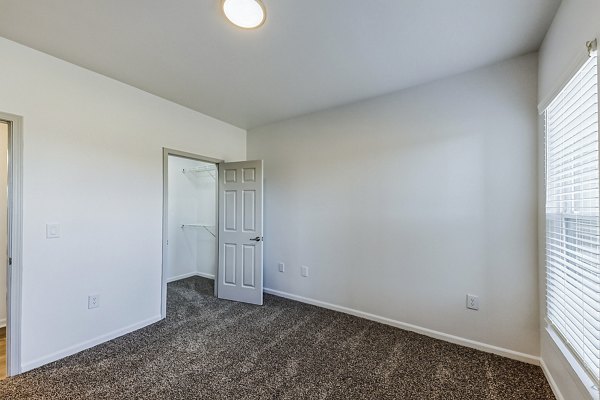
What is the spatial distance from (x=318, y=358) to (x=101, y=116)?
9.66 feet

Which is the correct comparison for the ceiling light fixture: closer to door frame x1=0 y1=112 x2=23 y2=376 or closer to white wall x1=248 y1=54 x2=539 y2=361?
white wall x1=248 y1=54 x2=539 y2=361

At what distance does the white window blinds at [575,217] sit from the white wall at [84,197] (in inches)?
136

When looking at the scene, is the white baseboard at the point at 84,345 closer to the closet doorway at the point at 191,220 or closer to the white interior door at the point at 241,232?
the white interior door at the point at 241,232

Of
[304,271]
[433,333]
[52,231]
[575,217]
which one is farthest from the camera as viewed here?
[304,271]

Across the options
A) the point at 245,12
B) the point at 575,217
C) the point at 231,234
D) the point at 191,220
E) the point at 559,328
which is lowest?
the point at 559,328

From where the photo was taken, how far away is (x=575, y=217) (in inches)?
60.5

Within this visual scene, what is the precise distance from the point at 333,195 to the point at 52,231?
2698 millimetres

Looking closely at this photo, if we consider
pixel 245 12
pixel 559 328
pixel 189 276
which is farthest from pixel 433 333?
pixel 189 276

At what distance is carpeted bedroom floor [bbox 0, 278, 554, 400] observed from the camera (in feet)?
5.90

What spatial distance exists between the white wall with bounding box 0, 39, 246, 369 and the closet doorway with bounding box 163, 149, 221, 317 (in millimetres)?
1641

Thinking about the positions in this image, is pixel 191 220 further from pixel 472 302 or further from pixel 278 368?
pixel 472 302

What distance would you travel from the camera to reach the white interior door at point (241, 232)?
348 centimetres

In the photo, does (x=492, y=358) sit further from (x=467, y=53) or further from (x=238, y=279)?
(x=238, y=279)

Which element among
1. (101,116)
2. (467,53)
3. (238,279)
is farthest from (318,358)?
(101,116)
